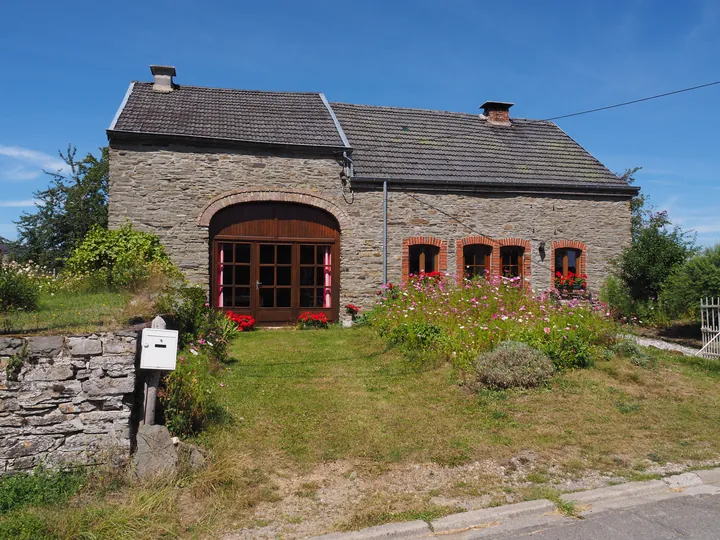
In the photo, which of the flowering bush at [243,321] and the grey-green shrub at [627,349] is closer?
the grey-green shrub at [627,349]

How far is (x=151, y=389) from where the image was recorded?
449cm

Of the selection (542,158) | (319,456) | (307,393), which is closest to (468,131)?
(542,158)

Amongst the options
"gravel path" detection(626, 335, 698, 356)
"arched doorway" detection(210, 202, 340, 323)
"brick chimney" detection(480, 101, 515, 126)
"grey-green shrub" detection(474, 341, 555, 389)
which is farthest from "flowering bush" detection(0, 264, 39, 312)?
"brick chimney" detection(480, 101, 515, 126)

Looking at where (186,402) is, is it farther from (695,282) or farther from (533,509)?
(695,282)

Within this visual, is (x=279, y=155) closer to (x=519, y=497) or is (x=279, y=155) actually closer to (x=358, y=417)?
(x=358, y=417)

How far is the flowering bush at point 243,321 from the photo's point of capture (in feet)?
38.1

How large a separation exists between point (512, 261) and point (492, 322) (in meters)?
6.05

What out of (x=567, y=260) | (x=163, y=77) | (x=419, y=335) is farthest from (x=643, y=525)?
(x=163, y=77)

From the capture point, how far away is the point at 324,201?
1241cm

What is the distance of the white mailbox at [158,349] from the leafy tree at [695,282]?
1016cm

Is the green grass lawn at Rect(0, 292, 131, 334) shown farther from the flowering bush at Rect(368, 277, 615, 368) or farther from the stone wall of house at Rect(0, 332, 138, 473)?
the flowering bush at Rect(368, 277, 615, 368)

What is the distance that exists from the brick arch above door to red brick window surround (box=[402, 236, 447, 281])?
5.47ft

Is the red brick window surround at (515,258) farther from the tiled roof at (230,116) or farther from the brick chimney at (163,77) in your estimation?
the brick chimney at (163,77)

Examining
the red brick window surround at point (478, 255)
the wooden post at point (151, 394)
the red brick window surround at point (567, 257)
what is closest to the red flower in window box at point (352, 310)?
the red brick window surround at point (478, 255)
